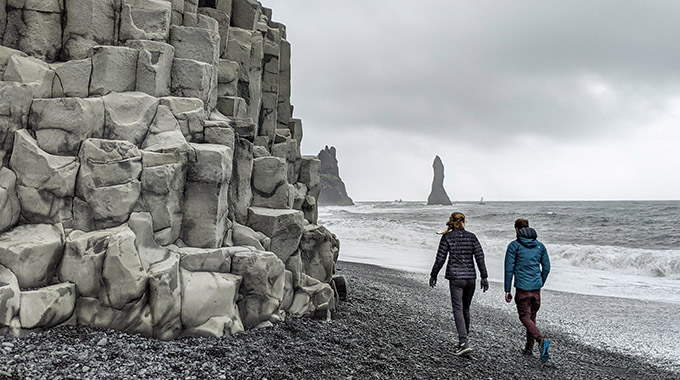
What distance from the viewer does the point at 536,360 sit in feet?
33.8

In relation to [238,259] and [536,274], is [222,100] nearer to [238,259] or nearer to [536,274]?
[238,259]

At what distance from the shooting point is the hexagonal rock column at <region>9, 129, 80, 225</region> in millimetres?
8711

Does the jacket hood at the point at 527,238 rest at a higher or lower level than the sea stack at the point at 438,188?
lower

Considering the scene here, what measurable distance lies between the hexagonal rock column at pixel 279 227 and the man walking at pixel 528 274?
5658mm

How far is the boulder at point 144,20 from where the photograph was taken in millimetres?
11102

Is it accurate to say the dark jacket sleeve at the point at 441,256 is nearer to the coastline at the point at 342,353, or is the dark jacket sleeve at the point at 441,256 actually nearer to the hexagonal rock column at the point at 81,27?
the coastline at the point at 342,353

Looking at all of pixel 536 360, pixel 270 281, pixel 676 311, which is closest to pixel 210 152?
pixel 270 281

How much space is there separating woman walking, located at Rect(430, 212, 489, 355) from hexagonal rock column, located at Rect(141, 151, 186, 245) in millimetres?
5942

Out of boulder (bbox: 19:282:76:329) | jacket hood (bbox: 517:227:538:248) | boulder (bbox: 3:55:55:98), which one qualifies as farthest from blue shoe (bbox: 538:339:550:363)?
boulder (bbox: 3:55:55:98)

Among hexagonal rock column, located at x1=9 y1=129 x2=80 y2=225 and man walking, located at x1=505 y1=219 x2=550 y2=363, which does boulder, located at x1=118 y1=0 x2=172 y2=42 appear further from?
man walking, located at x1=505 y1=219 x2=550 y2=363

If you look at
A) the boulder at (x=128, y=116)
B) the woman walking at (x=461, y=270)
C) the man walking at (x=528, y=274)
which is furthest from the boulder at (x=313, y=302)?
the boulder at (x=128, y=116)

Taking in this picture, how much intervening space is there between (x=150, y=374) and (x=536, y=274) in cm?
834

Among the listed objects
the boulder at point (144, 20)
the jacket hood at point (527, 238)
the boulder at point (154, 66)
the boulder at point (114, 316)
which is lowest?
the boulder at point (114, 316)

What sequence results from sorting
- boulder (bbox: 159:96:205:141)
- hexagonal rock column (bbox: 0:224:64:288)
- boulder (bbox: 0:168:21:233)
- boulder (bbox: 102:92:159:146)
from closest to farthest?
hexagonal rock column (bbox: 0:224:64:288) < boulder (bbox: 0:168:21:233) < boulder (bbox: 102:92:159:146) < boulder (bbox: 159:96:205:141)
